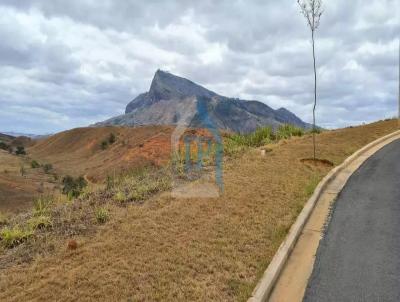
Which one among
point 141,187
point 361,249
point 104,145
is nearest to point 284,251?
point 361,249

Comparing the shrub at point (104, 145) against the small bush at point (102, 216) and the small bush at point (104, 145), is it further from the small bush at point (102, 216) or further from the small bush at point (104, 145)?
the small bush at point (102, 216)

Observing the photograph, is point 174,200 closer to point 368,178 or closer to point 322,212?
point 322,212

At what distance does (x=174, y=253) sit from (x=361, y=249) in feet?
10.9

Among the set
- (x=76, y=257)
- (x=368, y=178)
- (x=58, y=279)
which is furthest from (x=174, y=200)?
(x=368, y=178)

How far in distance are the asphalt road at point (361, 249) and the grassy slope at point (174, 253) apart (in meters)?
0.88

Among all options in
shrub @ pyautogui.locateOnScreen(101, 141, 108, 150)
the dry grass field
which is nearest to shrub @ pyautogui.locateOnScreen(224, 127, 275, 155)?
the dry grass field

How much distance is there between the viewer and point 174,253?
706 centimetres

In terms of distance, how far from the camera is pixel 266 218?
880cm

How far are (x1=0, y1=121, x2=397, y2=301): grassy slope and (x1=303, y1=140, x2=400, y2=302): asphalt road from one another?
885mm

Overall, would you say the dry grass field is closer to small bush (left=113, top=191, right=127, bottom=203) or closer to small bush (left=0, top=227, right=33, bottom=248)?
small bush (left=113, top=191, right=127, bottom=203)

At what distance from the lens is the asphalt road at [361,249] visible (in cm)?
A: 598

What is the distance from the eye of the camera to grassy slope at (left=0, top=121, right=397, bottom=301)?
19.3ft

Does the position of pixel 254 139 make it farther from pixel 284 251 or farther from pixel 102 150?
pixel 102 150

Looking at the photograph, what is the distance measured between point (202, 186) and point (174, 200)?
149cm
